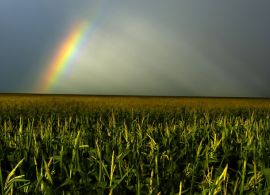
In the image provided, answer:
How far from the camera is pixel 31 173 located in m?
3.96

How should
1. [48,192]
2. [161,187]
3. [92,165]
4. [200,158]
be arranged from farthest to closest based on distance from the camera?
[200,158] → [92,165] → [161,187] → [48,192]

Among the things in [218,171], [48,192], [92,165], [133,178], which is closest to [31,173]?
[92,165]

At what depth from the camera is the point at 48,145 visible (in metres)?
5.79

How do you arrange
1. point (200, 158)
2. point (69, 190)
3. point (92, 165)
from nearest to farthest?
point (69, 190) < point (92, 165) < point (200, 158)

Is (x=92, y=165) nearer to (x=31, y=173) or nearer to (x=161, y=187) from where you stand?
(x=31, y=173)

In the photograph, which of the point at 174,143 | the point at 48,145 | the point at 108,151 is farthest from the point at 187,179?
the point at 48,145

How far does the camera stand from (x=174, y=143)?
231 inches

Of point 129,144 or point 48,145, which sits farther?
point 48,145

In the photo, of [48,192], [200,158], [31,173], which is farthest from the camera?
[200,158]

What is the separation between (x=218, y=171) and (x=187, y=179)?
271 mm

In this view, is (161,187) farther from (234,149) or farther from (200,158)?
(234,149)

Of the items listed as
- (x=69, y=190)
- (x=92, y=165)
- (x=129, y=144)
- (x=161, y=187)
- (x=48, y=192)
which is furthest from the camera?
(x=129, y=144)

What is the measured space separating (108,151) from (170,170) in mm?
1067

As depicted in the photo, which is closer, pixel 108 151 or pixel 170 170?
pixel 170 170
